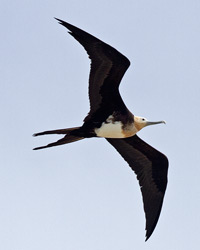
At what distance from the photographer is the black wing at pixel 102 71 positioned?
9.12 meters

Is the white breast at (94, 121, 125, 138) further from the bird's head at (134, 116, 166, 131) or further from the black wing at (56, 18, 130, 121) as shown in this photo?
the bird's head at (134, 116, 166, 131)

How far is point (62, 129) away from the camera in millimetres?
9836

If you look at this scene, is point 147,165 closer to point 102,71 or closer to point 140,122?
point 140,122

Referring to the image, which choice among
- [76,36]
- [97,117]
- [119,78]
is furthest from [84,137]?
[76,36]

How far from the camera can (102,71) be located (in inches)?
379

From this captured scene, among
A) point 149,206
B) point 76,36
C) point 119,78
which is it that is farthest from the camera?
point 149,206

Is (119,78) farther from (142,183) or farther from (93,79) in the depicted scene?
(142,183)

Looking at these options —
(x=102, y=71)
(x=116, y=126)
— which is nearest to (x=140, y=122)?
(x=116, y=126)

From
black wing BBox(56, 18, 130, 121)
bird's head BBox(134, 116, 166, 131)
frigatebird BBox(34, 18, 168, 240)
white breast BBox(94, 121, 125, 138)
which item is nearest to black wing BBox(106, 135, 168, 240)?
frigatebird BBox(34, 18, 168, 240)

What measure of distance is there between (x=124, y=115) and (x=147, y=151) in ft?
3.84

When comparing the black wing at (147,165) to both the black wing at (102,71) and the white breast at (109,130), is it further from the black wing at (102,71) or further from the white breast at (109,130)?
the black wing at (102,71)

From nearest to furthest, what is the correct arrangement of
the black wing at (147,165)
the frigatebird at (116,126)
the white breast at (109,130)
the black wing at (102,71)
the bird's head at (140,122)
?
1. the black wing at (102,71)
2. the frigatebird at (116,126)
3. the white breast at (109,130)
4. the bird's head at (140,122)
5. the black wing at (147,165)

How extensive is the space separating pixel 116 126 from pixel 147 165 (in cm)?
134


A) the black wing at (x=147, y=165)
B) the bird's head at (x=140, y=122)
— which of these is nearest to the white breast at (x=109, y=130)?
the bird's head at (x=140, y=122)
